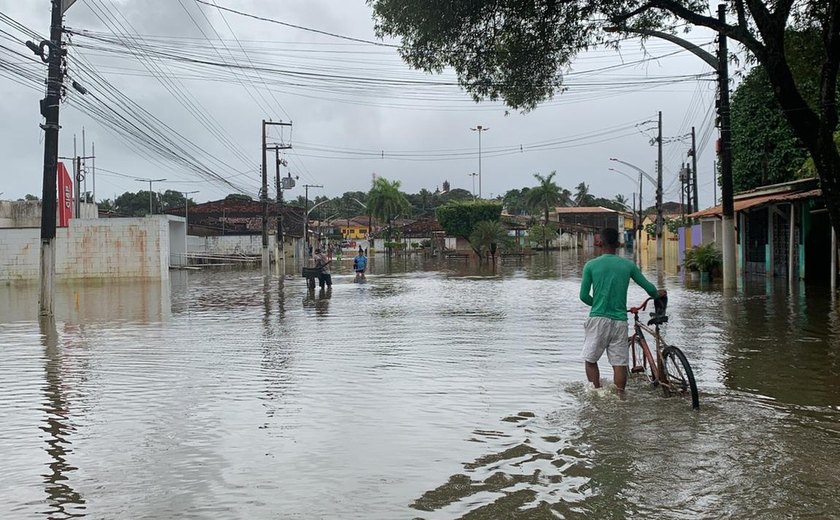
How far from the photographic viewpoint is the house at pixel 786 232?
23.4 meters

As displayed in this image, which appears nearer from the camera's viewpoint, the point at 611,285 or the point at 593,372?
the point at 611,285

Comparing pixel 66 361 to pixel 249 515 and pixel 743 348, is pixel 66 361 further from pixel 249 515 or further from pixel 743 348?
pixel 743 348

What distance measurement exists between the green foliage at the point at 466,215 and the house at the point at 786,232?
49.4m

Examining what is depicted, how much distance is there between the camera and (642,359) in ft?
27.8

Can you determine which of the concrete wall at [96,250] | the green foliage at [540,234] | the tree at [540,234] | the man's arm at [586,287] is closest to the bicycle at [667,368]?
the man's arm at [586,287]

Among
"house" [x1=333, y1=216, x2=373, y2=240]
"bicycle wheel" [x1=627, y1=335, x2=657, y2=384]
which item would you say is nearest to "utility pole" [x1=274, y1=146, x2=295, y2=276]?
"bicycle wheel" [x1=627, y1=335, x2=657, y2=384]

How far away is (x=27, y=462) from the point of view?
5.83 meters

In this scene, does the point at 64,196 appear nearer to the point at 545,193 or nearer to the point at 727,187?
the point at 727,187

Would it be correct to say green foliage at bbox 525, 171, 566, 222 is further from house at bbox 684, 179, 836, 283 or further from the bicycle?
the bicycle

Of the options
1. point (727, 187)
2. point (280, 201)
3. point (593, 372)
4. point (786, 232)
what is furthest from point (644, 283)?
point (280, 201)

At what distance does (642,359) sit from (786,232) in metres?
20.5

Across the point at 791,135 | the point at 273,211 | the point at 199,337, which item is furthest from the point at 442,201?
the point at 199,337

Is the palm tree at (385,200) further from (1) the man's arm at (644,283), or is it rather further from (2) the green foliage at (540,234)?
(1) the man's arm at (644,283)

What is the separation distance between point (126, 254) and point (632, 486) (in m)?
32.1
